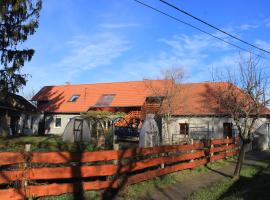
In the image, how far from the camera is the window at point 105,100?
41375mm

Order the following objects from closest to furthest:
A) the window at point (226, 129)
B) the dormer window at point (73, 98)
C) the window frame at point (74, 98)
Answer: the window at point (226, 129)
the window frame at point (74, 98)
the dormer window at point (73, 98)

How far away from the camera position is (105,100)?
42.2 metres

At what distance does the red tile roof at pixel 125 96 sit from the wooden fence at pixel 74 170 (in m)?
21.8

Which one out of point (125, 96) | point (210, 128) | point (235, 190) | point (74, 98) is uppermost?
point (74, 98)

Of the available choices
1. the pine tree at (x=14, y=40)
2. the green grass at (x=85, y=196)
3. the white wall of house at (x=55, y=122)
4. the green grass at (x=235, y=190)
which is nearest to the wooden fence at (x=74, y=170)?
the green grass at (x=85, y=196)

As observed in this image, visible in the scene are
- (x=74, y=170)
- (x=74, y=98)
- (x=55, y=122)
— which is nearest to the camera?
(x=74, y=170)

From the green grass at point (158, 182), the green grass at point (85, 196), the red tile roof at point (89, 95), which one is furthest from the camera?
the red tile roof at point (89, 95)

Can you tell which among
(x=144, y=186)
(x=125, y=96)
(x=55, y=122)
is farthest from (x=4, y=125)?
(x=144, y=186)

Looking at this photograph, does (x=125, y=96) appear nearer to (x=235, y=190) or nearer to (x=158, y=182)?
(x=158, y=182)

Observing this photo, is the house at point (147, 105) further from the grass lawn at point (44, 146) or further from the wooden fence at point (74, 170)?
the wooden fence at point (74, 170)

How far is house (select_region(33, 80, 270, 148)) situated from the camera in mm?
33750

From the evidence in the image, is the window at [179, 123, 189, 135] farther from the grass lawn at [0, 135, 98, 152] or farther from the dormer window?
the grass lawn at [0, 135, 98, 152]

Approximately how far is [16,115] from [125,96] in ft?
36.0

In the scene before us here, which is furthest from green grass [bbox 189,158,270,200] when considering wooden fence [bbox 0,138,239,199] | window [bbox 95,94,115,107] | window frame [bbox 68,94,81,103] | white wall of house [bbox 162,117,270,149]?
window frame [bbox 68,94,81,103]
